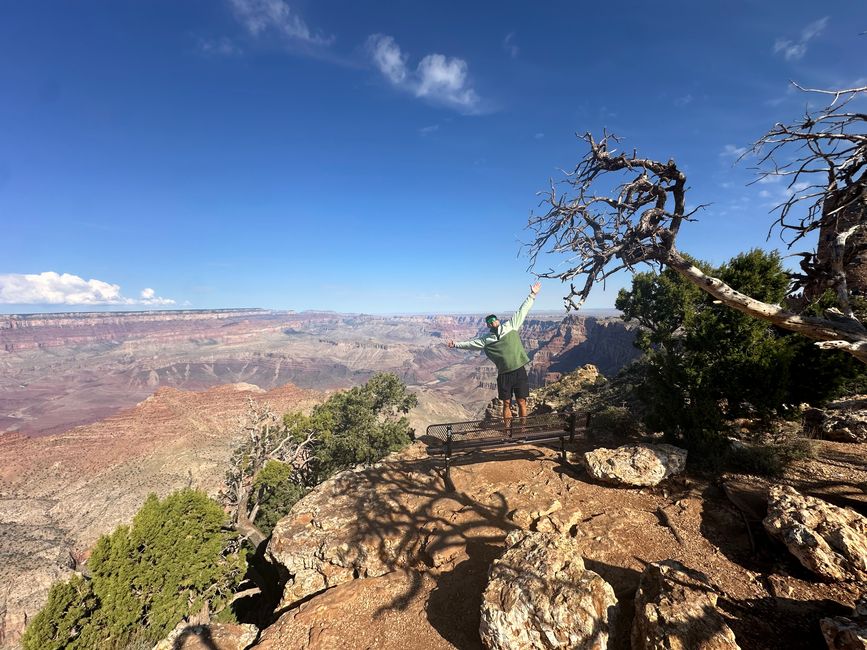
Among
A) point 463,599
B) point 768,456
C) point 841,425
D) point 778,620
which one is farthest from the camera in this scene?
point 841,425

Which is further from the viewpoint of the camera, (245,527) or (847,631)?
(245,527)

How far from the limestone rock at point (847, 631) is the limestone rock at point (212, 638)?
10.1 m

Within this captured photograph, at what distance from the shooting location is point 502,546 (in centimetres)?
662

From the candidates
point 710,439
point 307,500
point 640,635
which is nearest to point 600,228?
point 640,635

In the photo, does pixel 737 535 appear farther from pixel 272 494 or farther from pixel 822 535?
pixel 272 494

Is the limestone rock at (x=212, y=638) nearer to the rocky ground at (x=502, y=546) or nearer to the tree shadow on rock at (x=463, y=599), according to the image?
the rocky ground at (x=502, y=546)

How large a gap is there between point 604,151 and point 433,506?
27.0ft

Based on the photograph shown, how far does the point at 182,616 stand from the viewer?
11.1 metres

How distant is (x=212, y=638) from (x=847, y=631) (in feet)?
38.0

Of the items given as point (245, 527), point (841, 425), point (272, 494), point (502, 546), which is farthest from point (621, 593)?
point (272, 494)

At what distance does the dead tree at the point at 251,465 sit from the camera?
16.4 m

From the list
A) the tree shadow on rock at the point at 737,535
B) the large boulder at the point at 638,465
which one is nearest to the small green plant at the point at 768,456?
the large boulder at the point at 638,465

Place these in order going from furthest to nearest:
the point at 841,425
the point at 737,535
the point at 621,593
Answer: the point at 841,425 → the point at 737,535 → the point at 621,593

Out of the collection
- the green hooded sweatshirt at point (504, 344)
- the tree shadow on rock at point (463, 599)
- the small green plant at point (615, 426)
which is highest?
the green hooded sweatshirt at point (504, 344)
